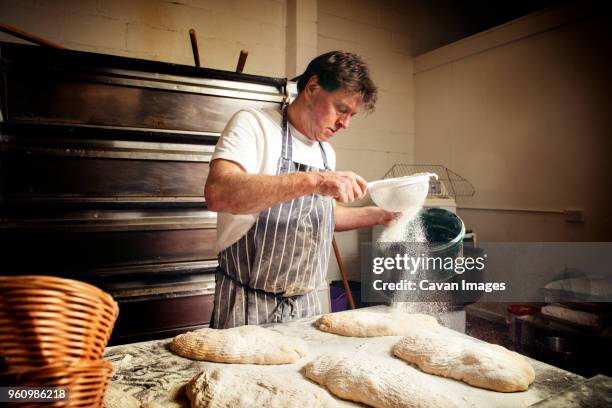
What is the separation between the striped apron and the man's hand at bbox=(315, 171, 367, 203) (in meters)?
0.32

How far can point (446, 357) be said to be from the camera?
1.12 meters

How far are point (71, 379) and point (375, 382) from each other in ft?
2.32

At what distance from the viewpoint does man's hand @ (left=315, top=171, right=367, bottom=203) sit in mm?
1284

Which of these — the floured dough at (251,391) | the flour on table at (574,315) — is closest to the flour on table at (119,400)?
the floured dough at (251,391)

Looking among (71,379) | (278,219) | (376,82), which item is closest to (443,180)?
(376,82)

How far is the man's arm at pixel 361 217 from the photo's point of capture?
1.86 metres

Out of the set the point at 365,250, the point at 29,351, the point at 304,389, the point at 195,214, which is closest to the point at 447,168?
the point at 365,250

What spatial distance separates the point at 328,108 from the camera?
1.60 meters

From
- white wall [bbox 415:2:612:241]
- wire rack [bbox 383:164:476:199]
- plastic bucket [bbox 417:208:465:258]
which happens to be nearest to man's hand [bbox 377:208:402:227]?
plastic bucket [bbox 417:208:465:258]

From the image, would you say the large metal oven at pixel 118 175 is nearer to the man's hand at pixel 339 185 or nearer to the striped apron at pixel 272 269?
the striped apron at pixel 272 269

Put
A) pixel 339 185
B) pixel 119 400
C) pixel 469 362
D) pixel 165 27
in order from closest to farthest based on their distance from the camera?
pixel 119 400 < pixel 469 362 < pixel 339 185 < pixel 165 27

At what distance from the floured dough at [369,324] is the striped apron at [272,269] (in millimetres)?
169

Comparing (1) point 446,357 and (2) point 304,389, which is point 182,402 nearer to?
(2) point 304,389

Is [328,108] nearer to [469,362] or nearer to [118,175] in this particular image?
[469,362]
